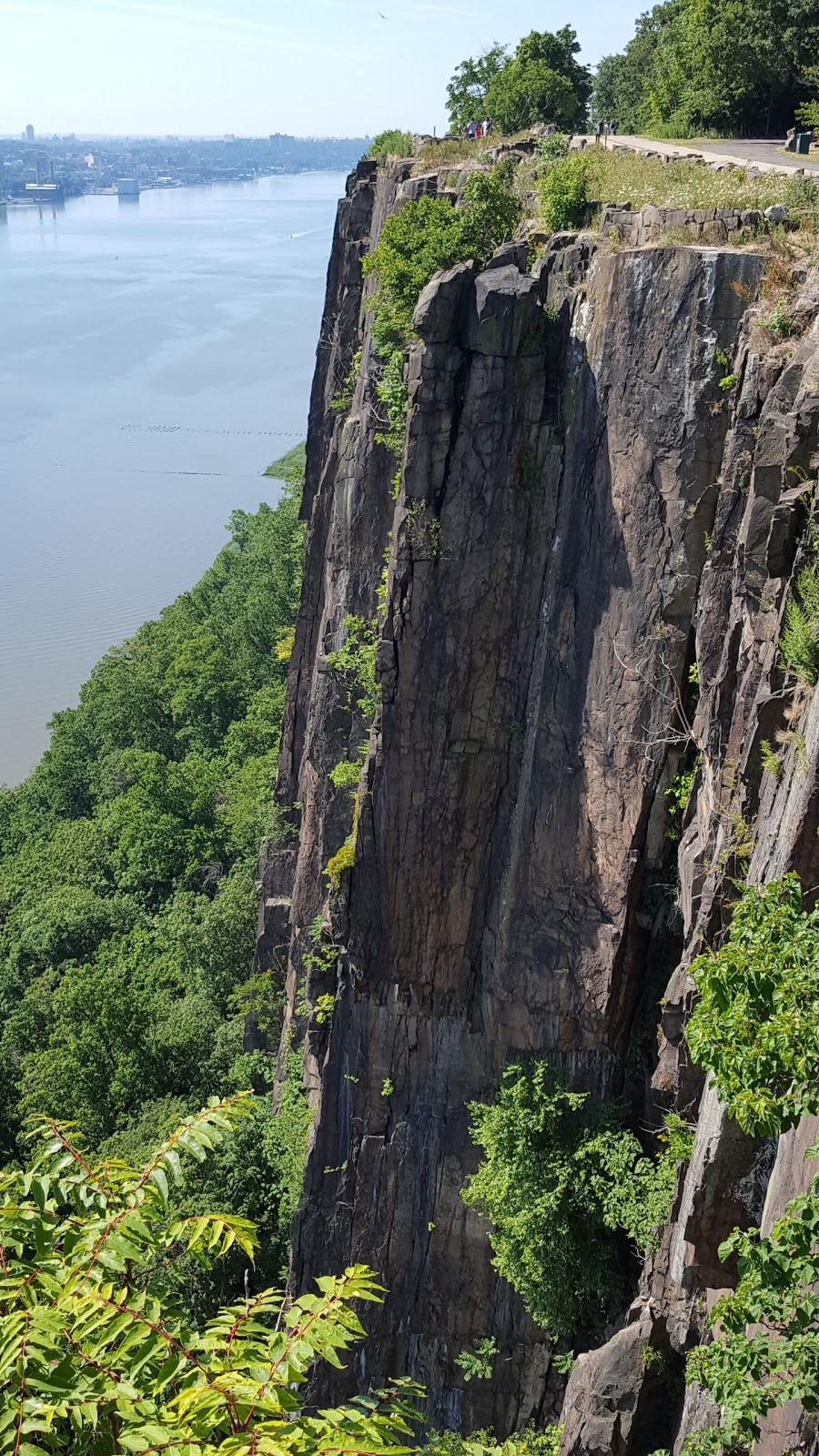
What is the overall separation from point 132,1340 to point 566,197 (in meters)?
15.1

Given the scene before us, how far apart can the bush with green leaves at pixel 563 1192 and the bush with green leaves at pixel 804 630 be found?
547cm

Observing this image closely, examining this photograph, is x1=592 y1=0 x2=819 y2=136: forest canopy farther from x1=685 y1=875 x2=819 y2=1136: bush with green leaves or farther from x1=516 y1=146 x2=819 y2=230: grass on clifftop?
x1=685 y1=875 x2=819 y2=1136: bush with green leaves

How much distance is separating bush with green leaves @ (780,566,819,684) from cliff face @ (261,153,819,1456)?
42cm

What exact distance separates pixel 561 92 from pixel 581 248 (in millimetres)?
24005

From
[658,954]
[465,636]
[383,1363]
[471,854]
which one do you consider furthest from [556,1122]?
[465,636]

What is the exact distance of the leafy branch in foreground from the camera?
3.99 metres

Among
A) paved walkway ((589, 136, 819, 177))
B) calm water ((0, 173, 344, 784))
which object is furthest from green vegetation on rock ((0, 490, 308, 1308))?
paved walkway ((589, 136, 819, 177))

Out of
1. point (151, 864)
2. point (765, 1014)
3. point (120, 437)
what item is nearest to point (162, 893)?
point (151, 864)

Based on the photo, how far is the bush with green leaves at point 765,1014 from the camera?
→ 769 centimetres

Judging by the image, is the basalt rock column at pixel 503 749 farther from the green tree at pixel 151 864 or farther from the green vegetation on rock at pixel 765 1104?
the green tree at pixel 151 864

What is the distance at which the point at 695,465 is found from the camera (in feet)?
41.8

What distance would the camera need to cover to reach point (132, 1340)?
4152 millimetres

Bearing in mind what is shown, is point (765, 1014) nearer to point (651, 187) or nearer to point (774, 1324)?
point (774, 1324)

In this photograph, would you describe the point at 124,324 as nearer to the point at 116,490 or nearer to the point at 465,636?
the point at 116,490
